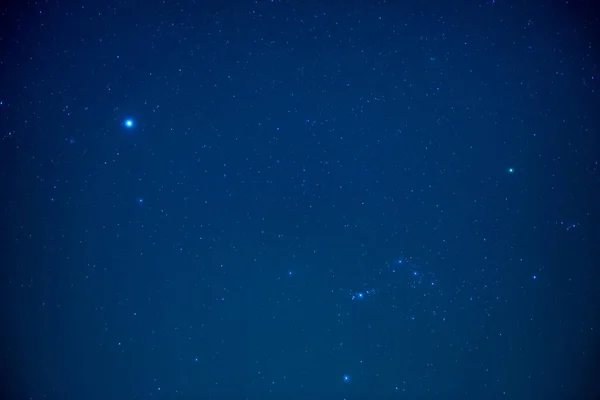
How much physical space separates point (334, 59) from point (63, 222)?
734mm

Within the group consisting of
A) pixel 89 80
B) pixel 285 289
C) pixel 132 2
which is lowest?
pixel 285 289

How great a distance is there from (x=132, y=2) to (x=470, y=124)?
820mm

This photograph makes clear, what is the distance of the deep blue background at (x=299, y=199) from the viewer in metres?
0.94

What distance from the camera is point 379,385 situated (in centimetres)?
102

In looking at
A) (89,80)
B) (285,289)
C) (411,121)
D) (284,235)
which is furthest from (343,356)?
(89,80)

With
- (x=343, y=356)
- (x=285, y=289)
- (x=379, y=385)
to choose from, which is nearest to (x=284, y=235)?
(x=285, y=289)

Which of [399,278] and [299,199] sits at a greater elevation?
[299,199]

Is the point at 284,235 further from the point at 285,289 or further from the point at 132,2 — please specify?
the point at 132,2

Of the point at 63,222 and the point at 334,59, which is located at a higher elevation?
the point at 334,59

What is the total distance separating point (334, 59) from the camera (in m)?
0.95

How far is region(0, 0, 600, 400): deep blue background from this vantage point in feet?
3.08

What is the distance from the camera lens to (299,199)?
972 millimetres

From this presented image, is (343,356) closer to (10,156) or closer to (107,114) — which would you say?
(107,114)

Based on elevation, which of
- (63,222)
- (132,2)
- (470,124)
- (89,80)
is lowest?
(63,222)
